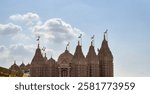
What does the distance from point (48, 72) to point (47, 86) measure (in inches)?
1917

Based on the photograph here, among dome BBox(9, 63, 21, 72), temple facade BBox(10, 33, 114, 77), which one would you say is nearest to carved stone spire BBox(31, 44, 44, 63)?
temple facade BBox(10, 33, 114, 77)

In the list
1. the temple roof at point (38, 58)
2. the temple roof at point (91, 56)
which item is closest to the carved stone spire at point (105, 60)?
the temple roof at point (91, 56)

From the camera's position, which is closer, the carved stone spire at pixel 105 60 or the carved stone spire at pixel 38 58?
the carved stone spire at pixel 105 60

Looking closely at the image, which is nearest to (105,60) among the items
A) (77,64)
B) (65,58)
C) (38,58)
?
(77,64)

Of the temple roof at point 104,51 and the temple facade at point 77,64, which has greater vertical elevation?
the temple roof at point 104,51

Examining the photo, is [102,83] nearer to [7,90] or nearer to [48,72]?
[7,90]

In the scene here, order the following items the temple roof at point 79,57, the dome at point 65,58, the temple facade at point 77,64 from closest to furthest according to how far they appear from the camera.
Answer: the dome at point 65,58, the temple roof at point 79,57, the temple facade at point 77,64

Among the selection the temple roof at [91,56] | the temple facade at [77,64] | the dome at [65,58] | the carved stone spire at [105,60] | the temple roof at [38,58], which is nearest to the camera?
the dome at [65,58]

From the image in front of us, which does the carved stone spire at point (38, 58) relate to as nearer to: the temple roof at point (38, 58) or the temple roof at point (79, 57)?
the temple roof at point (38, 58)

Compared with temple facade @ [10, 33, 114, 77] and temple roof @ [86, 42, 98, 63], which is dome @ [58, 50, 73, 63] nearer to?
temple facade @ [10, 33, 114, 77]

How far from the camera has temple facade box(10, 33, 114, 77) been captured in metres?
55.1

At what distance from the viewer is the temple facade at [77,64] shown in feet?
181

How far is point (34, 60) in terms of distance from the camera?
58.9 metres

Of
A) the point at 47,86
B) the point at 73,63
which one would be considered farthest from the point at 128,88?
the point at 73,63
